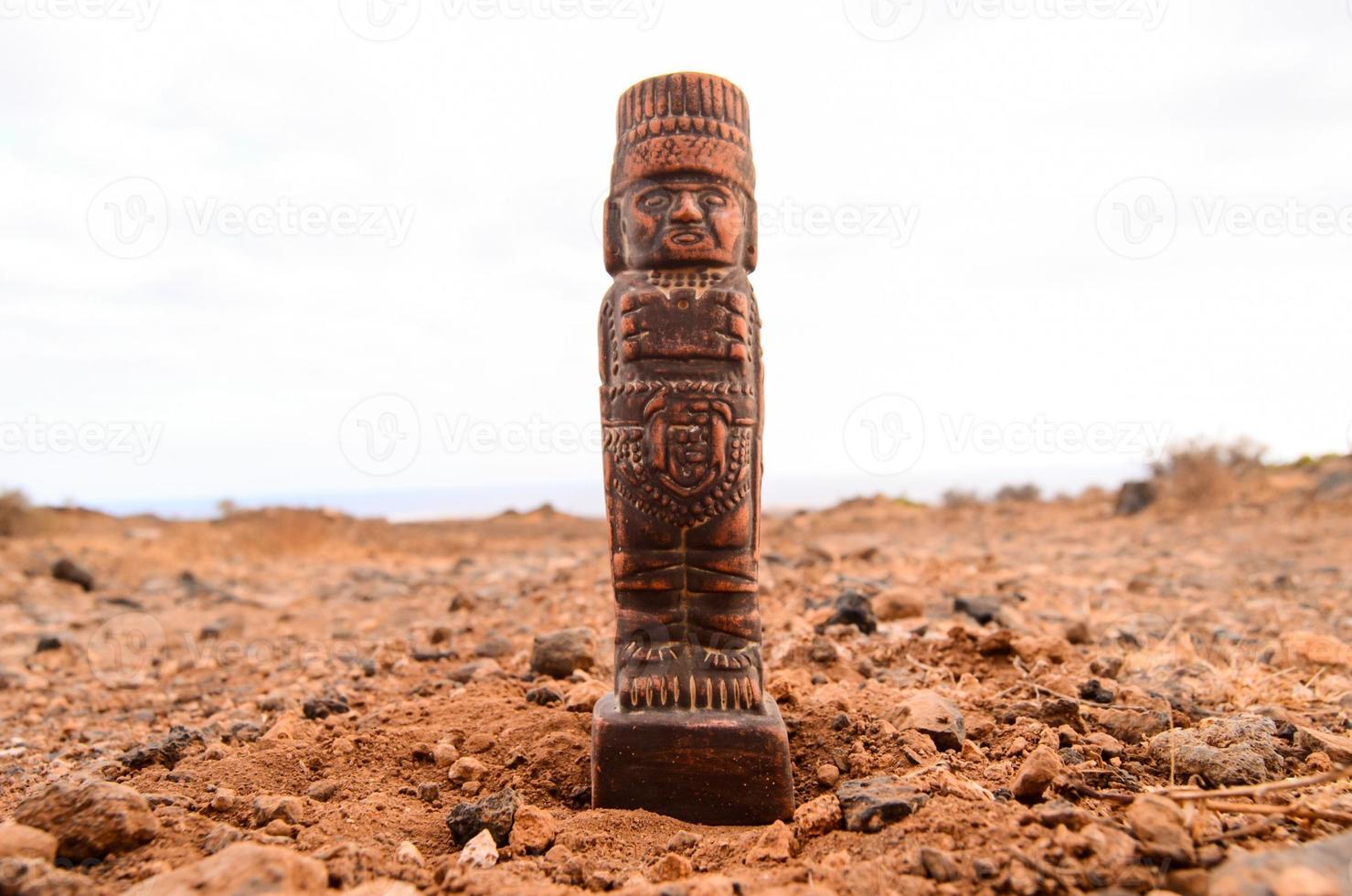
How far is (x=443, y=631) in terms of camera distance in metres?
6.71

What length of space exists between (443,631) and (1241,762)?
5.08 metres

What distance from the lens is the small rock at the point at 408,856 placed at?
2.94 m

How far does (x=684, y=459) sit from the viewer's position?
3.88 meters

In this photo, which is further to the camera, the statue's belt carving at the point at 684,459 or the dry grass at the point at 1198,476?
the dry grass at the point at 1198,476

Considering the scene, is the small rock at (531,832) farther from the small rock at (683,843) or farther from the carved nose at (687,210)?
the carved nose at (687,210)

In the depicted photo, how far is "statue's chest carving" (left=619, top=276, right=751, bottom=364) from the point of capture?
13.0 ft

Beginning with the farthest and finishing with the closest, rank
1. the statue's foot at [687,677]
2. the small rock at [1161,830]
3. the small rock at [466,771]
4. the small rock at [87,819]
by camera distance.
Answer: the small rock at [466,771], the statue's foot at [687,677], the small rock at [87,819], the small rock at [1161,830]

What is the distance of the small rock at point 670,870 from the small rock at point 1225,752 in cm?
186

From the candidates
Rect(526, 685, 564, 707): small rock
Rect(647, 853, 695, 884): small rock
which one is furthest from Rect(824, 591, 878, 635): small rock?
Rect(647, 853, 695, 884): small rock

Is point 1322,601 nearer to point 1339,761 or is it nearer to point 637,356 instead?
point 1339,761

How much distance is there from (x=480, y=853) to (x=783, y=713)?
176cm

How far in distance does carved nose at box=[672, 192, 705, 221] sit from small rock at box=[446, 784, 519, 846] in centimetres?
249

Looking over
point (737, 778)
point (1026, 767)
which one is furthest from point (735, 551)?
point (1026, 767)

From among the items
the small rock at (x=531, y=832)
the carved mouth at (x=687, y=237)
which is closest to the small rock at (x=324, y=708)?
the small rock at (x=531, y=832)
